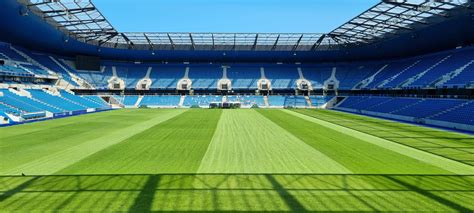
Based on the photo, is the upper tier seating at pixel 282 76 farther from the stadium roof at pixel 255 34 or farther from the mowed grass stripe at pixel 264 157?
the mowed grass stripe at pixel 264 157

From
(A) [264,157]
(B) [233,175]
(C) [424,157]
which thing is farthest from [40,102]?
(C) [424,157]

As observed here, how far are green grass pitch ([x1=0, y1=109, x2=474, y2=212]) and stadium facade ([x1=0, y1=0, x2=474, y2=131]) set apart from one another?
1601 centimetres

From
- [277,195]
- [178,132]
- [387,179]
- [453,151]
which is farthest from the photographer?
[178,132]

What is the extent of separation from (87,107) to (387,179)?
151ft

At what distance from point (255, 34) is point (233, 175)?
137 feet

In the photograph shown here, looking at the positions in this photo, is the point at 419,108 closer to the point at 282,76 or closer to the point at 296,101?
the point at 296,101

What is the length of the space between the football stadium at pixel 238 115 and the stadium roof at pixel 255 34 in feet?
0.85

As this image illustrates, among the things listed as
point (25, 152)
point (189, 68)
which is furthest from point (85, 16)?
point (189, 68)

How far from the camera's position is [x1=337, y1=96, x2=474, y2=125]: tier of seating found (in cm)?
2868

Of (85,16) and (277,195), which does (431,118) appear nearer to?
(277,195)

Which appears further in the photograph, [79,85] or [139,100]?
[139,100]

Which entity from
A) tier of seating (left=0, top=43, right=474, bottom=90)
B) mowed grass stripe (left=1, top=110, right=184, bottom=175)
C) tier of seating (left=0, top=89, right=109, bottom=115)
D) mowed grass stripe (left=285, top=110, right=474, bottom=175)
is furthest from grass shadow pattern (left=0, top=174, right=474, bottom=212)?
tier of seating (left=0, top=43, right=474, bottom=90)

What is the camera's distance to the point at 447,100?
34469mm

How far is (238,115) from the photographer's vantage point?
3956 centimetres
